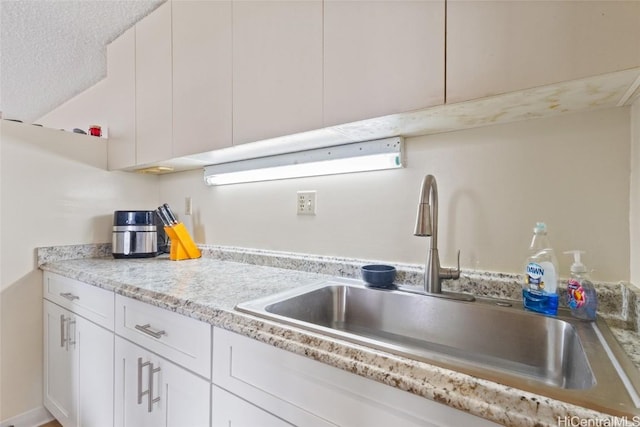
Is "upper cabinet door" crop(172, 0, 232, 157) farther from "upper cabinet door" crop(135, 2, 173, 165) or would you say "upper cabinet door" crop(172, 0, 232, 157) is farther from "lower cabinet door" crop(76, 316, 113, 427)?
"lower cabinet door" crop(76, 316, 113, 427)

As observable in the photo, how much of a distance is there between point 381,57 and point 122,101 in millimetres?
1696

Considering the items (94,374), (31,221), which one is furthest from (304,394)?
(31,221)

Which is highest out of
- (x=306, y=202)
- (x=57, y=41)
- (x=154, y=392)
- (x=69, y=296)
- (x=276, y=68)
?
(x=57, y=41)

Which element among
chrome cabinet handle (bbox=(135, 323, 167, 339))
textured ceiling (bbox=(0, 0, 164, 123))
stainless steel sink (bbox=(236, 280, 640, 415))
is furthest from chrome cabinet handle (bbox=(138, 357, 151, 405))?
textured ceiling (bbox=(0, 0, 164, 123))

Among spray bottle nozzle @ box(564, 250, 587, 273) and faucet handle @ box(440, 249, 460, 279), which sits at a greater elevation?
spray bottle nozzle @ box(564, 250, 587, 273)

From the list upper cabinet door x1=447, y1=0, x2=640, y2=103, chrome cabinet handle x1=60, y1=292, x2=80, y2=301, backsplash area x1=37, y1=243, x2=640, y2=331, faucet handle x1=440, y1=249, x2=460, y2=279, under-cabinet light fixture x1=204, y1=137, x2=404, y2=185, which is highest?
upper cabinet door x1=447, y1=0, x2=640, y2=103

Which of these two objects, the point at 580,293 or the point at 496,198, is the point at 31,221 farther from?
the point at 580,293

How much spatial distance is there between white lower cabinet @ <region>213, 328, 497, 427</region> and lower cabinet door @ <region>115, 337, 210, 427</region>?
0.10 meters

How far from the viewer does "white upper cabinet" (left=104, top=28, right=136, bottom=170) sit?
1735mm

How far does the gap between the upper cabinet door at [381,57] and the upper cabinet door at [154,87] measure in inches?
38.2

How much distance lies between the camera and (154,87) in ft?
5.22

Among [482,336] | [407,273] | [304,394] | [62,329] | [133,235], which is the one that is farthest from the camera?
[133,235]

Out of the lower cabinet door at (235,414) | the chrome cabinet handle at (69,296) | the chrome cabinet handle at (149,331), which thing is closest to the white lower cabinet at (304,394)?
the lower cabinet door at (235,414)

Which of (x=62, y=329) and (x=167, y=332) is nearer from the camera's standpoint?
(x=167, y=332)
